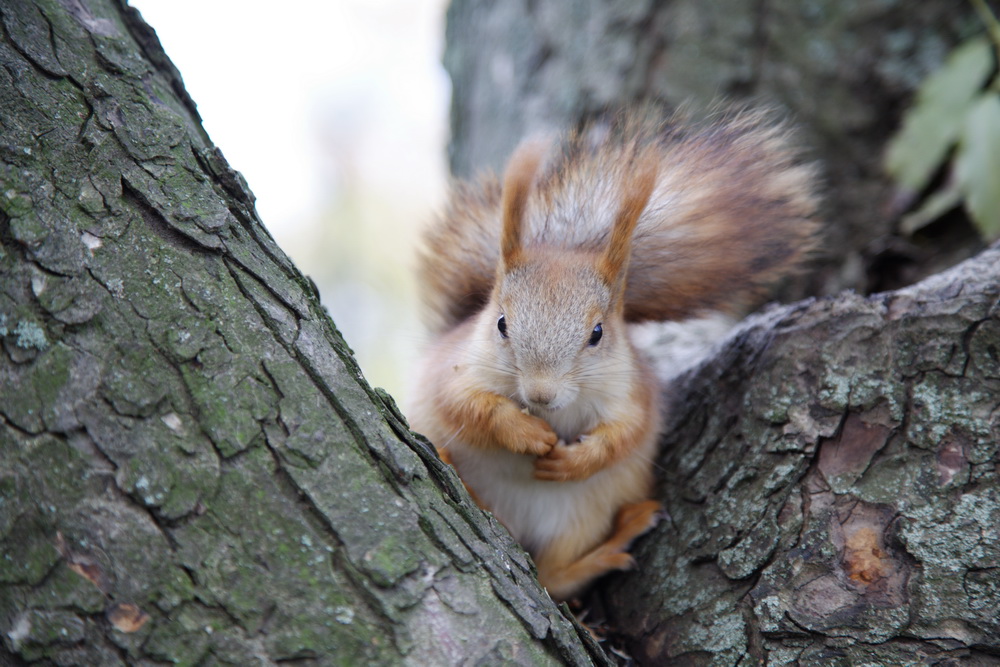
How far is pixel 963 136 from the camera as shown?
1975 millimetres

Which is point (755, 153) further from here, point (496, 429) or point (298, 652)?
point (298, 652)

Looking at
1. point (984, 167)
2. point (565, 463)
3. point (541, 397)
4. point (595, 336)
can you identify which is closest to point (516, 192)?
point (595, 336)

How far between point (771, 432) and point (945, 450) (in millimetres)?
300

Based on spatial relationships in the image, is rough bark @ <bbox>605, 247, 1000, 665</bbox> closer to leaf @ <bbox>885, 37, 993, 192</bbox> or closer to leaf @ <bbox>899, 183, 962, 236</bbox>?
leaf @ <bbox>885, 37, 993, 192</bbox>

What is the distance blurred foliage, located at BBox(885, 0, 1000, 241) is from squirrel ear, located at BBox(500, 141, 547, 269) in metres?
1.01

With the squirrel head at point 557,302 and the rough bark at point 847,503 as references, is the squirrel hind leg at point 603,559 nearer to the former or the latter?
the rough bark at point 847,503

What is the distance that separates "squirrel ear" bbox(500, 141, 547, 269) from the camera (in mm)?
1711

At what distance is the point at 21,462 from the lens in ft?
3.27

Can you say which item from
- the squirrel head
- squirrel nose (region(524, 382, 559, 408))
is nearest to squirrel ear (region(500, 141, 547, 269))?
the squirrel head

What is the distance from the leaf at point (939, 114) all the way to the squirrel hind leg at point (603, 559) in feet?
3.82

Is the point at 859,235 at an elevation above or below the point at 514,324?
above

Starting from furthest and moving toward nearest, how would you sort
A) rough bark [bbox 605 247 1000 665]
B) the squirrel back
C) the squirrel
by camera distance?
the squirrel back → the squirrel → rough bark [bbox 605 247 1000 665]

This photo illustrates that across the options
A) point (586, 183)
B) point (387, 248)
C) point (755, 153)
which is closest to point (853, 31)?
point (755, 153)

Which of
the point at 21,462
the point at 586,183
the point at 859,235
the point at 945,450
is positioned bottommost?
the point at 21,462
